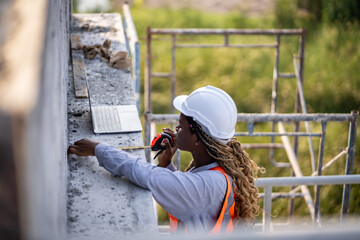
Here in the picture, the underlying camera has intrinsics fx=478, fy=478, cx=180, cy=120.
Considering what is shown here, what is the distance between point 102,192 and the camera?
2266 mm

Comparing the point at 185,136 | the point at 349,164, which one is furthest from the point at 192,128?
the point at 349,164

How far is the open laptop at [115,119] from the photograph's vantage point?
9.30ft

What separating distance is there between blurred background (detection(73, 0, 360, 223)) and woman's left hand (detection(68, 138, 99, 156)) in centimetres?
382

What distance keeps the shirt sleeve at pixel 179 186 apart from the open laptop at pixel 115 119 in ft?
1.89

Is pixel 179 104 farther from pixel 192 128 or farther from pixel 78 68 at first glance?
pixel 78 68

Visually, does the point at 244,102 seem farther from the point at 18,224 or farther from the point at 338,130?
the point at 18,224

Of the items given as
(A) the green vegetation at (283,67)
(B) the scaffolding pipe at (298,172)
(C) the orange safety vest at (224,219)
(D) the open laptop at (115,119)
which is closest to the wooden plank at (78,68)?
(D) the open laptop at (115,119)

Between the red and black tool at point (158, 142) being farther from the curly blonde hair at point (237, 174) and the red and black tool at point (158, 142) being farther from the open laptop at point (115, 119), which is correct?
the curly blonde hair at point (237, 174)

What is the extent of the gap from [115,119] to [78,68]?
2.93ft

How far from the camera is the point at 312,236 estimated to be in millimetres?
971

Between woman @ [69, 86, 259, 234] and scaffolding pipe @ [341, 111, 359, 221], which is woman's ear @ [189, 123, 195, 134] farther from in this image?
scaffolding pipe @ [341, 111, 359, 221]

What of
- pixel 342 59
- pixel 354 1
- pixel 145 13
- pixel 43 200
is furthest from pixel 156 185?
pixel 145 13

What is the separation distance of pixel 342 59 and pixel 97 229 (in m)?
7.85

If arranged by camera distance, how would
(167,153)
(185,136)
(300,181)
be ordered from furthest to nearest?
(300,181) < (167,153) < (185,136)
